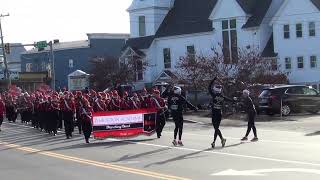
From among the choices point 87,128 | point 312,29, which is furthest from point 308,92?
point 312,29

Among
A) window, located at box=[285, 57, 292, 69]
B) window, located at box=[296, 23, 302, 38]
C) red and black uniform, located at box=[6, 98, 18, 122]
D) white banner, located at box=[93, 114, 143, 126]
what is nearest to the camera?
white banner, located at box=[93, 114, 143, 126]

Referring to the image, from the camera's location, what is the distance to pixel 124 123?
69.7 ft

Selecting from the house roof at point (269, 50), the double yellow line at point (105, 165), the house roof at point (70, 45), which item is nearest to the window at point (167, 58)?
the house roof at point (269, 50)

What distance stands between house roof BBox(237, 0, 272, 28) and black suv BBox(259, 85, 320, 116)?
22004mm

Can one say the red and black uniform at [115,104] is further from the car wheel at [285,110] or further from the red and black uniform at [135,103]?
the car wheel at [285,110]

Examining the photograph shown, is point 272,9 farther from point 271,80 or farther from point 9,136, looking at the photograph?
point 9,136

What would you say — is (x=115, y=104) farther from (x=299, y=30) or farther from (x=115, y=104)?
(x=299, y=30)

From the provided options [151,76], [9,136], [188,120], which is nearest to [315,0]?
[151,76]

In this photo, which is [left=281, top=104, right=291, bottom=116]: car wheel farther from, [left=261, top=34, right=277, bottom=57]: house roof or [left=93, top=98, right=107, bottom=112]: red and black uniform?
[left=261, top=34, right=277, bottom=57]: house roof

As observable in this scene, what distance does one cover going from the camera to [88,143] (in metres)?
20.6

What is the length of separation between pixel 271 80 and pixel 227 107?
6082 millimetres

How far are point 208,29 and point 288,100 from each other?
27.8 metres

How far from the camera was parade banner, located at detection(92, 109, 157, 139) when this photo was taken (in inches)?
831

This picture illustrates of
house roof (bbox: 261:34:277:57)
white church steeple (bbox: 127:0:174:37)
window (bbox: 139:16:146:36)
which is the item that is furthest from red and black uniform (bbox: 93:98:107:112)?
window (bbox: 139:16:146:36)
